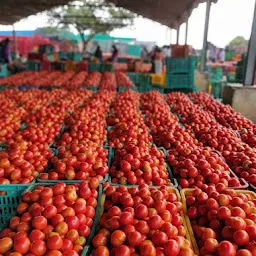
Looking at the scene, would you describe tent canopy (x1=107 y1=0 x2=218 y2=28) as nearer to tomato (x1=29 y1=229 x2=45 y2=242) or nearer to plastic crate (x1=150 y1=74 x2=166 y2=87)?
plastic crate (x1=150 y1=74 x2=166 y2=87)

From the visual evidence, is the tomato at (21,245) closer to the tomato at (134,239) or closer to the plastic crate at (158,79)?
the tomato at (134,239)

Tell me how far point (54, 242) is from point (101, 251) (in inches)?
10.4

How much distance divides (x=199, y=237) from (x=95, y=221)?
2.26 ft

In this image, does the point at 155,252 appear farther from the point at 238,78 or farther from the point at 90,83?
the point at 238,78

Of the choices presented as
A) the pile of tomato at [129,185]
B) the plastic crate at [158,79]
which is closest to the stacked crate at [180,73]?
the plastic crate at [158,79]

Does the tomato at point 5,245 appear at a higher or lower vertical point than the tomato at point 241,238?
lower

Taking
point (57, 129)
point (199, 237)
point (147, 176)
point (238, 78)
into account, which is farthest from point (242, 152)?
point (238, 78)

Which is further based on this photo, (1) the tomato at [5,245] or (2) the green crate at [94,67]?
(2) the green crate at [94,67]

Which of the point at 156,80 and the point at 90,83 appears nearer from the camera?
the point at 90,83

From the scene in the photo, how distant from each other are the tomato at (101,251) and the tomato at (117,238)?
6 cm

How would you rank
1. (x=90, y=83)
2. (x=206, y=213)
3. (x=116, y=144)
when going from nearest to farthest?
(x=206, y=213)
(x=116, y=144)
(x=90, y=83)

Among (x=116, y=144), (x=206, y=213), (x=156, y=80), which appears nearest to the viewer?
(x=206, y=213)

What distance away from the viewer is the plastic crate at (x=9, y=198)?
2.29 metres

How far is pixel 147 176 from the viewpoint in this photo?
252 centimetres
